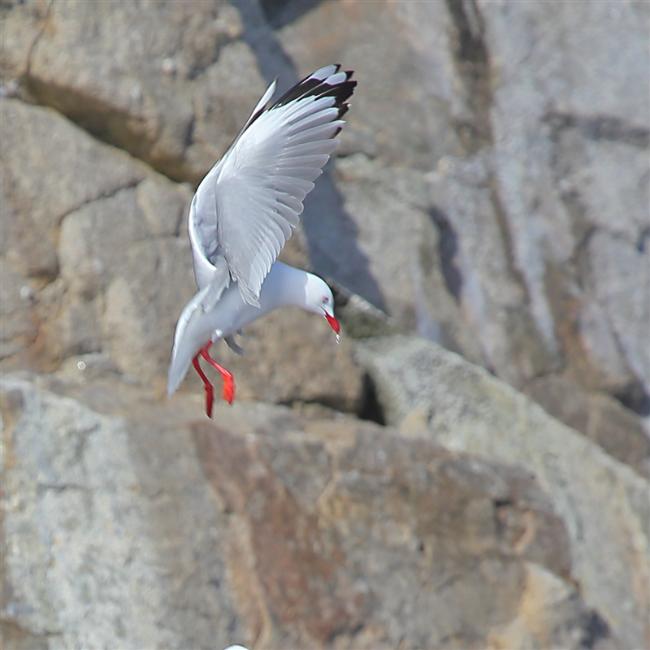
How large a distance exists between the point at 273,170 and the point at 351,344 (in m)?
2.16

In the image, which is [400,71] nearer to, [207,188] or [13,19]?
[13,19]

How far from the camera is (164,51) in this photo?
6.32 m

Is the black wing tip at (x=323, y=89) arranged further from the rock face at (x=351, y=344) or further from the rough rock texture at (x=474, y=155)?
the rough rock texture at (x=474, y=155)

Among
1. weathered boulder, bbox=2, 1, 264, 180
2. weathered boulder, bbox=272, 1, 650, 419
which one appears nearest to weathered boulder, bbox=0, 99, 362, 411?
weathered boulder, bbox=2, 1, 264, 180

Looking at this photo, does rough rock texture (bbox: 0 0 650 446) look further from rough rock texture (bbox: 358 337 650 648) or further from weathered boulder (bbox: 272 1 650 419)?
rough rock texture (bbox: 358 337 650 648)

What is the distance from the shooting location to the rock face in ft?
17.0

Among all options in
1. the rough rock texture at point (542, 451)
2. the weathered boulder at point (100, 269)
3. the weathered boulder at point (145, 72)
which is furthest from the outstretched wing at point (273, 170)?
the rough rock texture at point (542, 451)

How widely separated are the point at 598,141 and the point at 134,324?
303 centimetres

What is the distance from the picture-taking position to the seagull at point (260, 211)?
429cm

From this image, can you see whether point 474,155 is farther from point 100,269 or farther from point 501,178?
point 100,269

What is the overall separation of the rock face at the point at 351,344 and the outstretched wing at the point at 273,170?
1135mm

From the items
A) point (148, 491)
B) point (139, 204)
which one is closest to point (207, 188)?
point (148, 491)

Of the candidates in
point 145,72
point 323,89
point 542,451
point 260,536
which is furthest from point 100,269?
point 542,451

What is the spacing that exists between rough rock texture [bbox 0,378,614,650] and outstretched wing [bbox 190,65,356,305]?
42.7 inches
